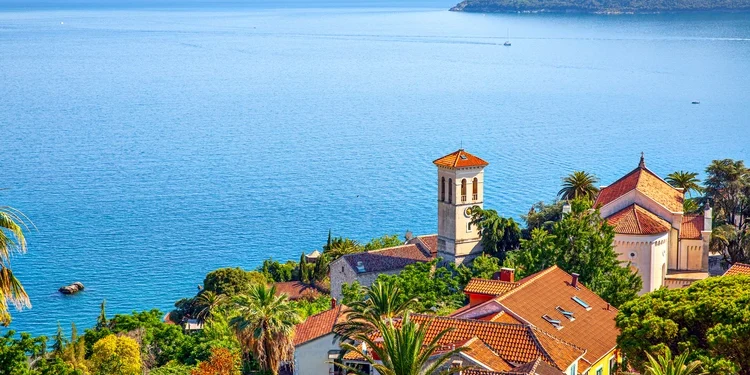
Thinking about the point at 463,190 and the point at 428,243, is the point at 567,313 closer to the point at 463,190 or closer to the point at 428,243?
the point at 463,190

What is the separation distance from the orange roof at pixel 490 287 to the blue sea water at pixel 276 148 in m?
33.4

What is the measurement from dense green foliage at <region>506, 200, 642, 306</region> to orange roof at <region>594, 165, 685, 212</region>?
14.7ft

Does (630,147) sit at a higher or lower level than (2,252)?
lower

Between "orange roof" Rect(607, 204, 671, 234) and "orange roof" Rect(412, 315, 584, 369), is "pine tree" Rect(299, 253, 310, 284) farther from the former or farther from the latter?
"orange roof" Rect(412, 315, 584, 369)

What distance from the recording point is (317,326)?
35.3 meters

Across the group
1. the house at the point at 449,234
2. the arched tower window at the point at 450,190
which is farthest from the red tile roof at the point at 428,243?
the arched tower window at the point at 450,190

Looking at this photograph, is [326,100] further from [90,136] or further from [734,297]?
[734,297]

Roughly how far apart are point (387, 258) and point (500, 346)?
27935mm

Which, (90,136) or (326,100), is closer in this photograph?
(90,136)

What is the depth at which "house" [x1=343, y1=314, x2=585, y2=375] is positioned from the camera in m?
25.7

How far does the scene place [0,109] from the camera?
141m

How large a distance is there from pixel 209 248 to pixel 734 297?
55028mm

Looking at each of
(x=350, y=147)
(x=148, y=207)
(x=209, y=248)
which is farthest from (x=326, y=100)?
(x=209, y=248)

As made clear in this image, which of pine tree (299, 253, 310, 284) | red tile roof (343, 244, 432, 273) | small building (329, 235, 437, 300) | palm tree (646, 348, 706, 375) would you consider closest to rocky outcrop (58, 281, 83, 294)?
pine tree (299, 253, 310, 284)
